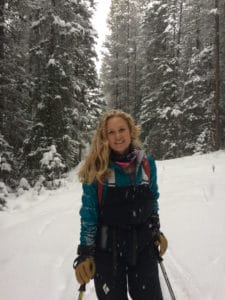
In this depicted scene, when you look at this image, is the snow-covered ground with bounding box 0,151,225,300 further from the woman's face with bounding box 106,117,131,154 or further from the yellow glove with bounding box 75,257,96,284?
the woman's face with bounding box 106,117,131,154

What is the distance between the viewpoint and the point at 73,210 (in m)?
8.33

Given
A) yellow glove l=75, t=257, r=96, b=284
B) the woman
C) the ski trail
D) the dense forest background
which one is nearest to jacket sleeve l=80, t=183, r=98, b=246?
the woman

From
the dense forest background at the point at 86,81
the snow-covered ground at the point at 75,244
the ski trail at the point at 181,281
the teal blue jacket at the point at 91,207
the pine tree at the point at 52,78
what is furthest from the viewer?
the pine tree at the point at 52,78

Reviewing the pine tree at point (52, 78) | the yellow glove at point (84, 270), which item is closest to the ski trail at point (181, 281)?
the yellow glove at point (84, 270)

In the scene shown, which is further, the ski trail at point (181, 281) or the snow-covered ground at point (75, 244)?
the snow-covered ground at point (75, 244)

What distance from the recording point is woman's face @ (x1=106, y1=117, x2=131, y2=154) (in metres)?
3.04

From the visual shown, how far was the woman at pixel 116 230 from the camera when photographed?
2826 millimetres

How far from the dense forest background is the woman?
296 inches

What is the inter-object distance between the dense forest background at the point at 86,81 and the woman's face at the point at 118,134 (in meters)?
7.53

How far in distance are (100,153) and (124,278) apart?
44.2 inches

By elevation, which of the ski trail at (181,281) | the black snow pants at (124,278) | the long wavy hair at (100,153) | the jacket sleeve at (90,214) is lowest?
the ski trail at (181,281)

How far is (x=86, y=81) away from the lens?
19078 mm

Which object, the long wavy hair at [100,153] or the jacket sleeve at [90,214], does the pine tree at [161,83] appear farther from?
the jacket sleeve at [90,214]

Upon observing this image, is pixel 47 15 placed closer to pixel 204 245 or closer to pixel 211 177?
pixel 211 177
